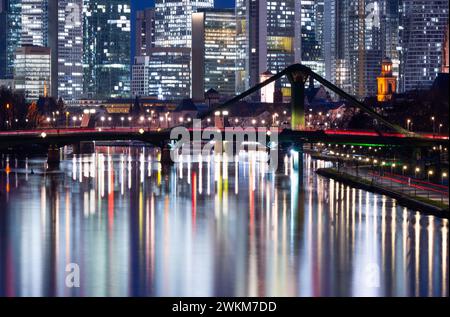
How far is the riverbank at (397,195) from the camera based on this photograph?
55.4 metres

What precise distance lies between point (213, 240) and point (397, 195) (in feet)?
57.6

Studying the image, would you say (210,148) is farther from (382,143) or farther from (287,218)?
(287,218)

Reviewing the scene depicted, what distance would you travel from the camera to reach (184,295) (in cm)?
3816

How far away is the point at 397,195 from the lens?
64250 millimetres

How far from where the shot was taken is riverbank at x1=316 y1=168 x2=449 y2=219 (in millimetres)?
55388

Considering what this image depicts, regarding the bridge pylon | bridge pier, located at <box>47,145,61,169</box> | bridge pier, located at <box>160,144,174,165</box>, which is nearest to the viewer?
bridge pier, located at <box>47,145,61,169</box>

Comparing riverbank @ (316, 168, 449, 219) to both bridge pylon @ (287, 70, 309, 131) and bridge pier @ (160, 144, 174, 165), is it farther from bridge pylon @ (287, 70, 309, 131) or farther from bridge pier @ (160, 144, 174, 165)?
bridge pylon @ (287, 70, 309, 131)

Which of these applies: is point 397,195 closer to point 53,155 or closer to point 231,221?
point 231,221

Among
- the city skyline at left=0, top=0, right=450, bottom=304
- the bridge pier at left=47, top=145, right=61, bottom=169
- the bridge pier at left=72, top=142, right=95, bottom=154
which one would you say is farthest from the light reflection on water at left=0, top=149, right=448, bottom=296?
the bridge pier at left=72, top=142, right=95, bottom=154

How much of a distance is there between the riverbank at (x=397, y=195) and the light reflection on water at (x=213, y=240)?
620 mm

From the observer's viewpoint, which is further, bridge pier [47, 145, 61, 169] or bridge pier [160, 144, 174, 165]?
bridge pier [160, 144, 174, 165]

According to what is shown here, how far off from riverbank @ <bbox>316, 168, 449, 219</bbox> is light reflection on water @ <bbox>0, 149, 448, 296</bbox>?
62 centimetres

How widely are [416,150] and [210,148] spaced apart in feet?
156
